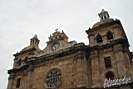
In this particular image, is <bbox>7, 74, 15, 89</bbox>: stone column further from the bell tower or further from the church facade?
the bell tower

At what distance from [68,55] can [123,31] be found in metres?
7.10

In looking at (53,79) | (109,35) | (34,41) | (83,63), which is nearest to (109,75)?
(83,63)

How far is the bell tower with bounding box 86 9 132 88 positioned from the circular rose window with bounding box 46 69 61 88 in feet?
13.6

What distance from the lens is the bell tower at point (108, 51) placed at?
2630cm

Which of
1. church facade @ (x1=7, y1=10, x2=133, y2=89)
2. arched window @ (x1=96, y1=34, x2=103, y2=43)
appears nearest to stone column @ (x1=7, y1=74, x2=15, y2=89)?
church facade @ (x1=7, y1=10, x2=133, y2=89)

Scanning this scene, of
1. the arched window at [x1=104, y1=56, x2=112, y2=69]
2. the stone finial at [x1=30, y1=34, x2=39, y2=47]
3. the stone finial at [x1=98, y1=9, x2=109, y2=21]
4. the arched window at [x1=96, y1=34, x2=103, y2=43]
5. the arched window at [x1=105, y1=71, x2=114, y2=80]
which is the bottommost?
the arched window at [x1=105, y1=71, x2=114, y2=80]

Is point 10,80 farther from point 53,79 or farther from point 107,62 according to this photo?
point 107,62

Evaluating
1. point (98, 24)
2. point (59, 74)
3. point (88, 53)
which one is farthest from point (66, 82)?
point (98, 24)

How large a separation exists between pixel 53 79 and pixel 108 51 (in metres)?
7.07

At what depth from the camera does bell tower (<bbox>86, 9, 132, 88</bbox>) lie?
86.3 feet

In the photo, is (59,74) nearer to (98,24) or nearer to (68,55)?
(68,55)

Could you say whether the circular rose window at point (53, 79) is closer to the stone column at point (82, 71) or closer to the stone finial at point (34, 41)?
the stone column at point (82, 71)

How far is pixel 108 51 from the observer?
92.7ft

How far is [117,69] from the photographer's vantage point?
26.2 meters
